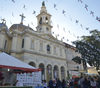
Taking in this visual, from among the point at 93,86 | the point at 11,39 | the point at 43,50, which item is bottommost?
the point at 93,86

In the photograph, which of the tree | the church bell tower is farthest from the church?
the tree

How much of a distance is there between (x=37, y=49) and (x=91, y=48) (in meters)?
10.9

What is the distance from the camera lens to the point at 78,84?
34.9ft

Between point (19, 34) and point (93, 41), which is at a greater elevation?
point (19, 34)

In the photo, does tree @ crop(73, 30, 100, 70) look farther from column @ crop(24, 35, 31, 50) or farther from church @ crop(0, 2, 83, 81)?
column @ crop(24, 35, 31, 50)

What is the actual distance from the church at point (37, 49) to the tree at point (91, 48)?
A: 7051 millimetres

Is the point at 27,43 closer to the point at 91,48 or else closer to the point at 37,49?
the point at 37,49

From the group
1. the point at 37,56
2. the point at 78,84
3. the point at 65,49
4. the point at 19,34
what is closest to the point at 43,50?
the point at 37,56

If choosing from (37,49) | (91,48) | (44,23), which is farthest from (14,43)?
(91,48)

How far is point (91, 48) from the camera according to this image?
19.3 metres

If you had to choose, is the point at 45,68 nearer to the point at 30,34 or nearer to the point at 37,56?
the point at 37,56

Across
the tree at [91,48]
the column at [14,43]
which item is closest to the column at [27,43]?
the column at [14,43]

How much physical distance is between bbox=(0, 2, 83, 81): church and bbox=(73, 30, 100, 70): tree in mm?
7051

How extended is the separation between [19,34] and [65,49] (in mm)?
14450
